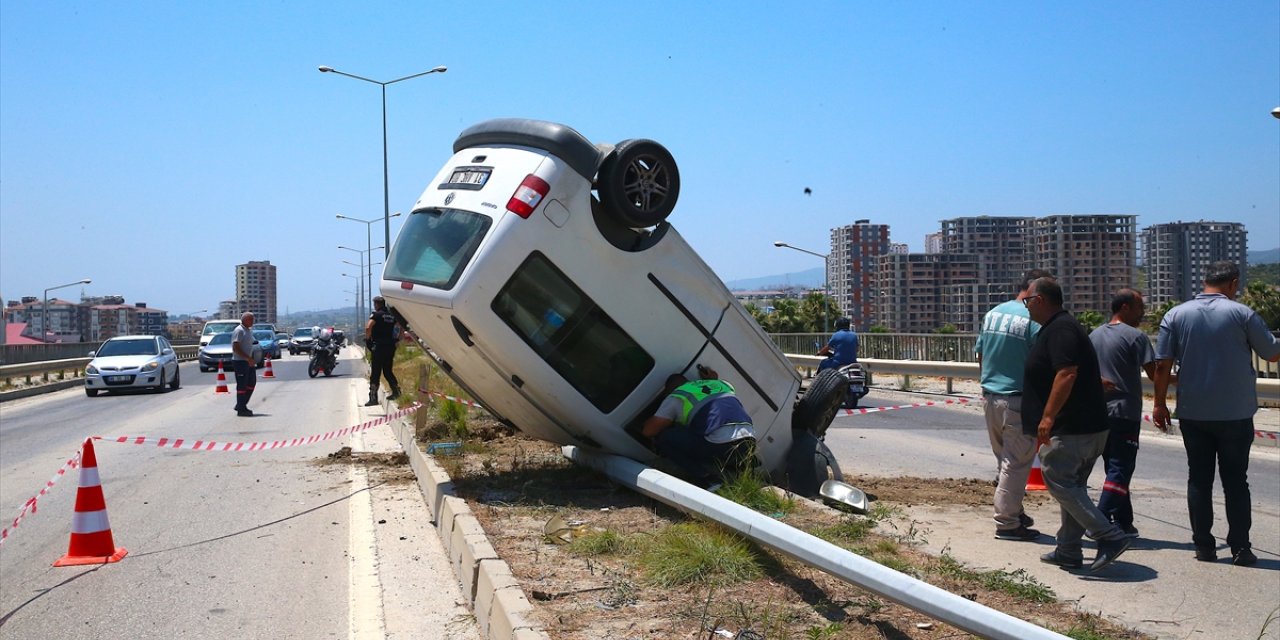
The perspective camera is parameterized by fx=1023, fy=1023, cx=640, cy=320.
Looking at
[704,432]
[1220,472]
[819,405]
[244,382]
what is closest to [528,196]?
[704,432]

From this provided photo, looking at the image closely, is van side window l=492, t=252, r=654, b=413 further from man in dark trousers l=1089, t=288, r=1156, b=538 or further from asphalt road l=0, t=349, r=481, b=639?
man in dark trousers l=1089, t=288, r=1156, b=538

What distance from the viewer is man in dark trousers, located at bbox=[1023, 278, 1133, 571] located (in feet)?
19.5

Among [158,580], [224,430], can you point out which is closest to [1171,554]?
[158,580]

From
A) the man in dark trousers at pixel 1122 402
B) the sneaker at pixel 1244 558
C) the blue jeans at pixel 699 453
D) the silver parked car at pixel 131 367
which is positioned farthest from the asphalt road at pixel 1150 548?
the silver parked car at pixel 131 367

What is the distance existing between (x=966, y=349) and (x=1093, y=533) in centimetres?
1782

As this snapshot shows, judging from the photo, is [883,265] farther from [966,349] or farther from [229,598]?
[229,598]

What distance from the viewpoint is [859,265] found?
153 meters

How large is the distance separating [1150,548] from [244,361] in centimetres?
1484

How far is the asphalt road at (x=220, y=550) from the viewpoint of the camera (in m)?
5.61

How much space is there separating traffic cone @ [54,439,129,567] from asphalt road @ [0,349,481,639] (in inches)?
5.2

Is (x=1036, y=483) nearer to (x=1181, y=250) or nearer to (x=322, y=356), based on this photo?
(x=322, y=356)

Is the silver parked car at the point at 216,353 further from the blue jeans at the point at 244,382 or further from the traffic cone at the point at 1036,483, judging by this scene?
the traffic cone at the point at 1036,483

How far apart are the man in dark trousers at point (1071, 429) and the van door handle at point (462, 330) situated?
377 cm

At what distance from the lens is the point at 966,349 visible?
23.1 meters
